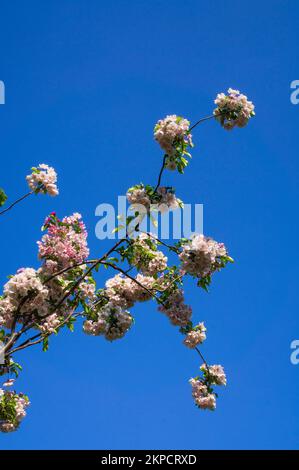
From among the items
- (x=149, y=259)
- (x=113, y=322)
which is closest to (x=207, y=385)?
(x=113, y=322)

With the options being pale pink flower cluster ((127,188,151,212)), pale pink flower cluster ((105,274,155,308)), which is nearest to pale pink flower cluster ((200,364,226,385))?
pale pink flower cluster ((105,274,155,308))

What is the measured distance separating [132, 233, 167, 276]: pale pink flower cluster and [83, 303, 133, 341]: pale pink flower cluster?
3.28ft

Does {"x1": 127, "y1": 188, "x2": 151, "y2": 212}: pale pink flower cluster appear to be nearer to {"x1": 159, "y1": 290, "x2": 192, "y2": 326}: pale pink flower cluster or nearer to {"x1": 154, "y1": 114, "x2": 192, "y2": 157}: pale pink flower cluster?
{"x1": 154, "y1": 114, "x2": 192, "y2": 157}: pale pink flower cluster

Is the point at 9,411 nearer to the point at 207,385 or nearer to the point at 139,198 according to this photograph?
the point at 207,385

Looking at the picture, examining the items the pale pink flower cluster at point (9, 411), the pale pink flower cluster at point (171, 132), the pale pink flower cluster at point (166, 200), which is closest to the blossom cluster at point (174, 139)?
the pale pink flower cluster at point (171, 132)

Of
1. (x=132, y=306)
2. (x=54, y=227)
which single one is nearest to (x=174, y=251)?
(x=132, y=306)

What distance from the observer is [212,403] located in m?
8.27

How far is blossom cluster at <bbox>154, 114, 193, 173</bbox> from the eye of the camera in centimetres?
743

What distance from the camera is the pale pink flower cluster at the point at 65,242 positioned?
7.82 metres

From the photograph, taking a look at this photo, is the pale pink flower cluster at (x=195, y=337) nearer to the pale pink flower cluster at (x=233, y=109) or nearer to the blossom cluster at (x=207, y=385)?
the blossom cluster at (x=207, y=385)

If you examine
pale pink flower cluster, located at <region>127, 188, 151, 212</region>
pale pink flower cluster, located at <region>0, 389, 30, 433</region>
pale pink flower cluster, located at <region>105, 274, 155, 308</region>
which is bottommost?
pale pink flower cluster, located at <region>0, 389, 30, 433</region>

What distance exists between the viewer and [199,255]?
286 inches

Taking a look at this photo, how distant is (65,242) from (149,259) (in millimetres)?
1452

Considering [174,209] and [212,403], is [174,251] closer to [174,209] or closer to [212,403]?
[174,209]
